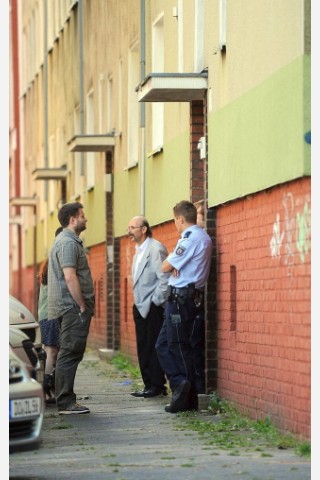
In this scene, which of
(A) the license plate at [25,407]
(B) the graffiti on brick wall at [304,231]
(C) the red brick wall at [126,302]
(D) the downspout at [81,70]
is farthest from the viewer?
(D) the downspout at [81,70]

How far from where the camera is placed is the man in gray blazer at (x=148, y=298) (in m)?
17.1

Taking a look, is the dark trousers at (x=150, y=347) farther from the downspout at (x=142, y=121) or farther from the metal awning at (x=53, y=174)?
the metal awning at (x=53, y=174)

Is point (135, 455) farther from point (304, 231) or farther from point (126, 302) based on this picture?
point (126, 302)

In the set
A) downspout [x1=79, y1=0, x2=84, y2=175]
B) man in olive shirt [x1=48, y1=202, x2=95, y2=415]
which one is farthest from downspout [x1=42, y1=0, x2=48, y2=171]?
man in olive shirt [x1=48, y1=202, x2=95, y2=415]

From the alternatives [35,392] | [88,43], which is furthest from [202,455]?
[88,43]

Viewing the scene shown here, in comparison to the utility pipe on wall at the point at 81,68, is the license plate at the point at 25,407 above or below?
below

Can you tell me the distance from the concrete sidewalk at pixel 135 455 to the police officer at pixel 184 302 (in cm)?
35

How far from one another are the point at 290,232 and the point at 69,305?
3.55 metres

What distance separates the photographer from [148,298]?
17234 mm

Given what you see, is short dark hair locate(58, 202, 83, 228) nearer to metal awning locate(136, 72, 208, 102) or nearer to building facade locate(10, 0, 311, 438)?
building facade locate(10, 0, 311, 438)

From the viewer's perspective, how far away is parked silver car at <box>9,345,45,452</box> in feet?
33.4

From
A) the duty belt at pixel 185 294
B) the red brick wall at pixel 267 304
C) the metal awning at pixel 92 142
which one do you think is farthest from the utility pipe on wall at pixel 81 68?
the duty belt at pixel 185 294
